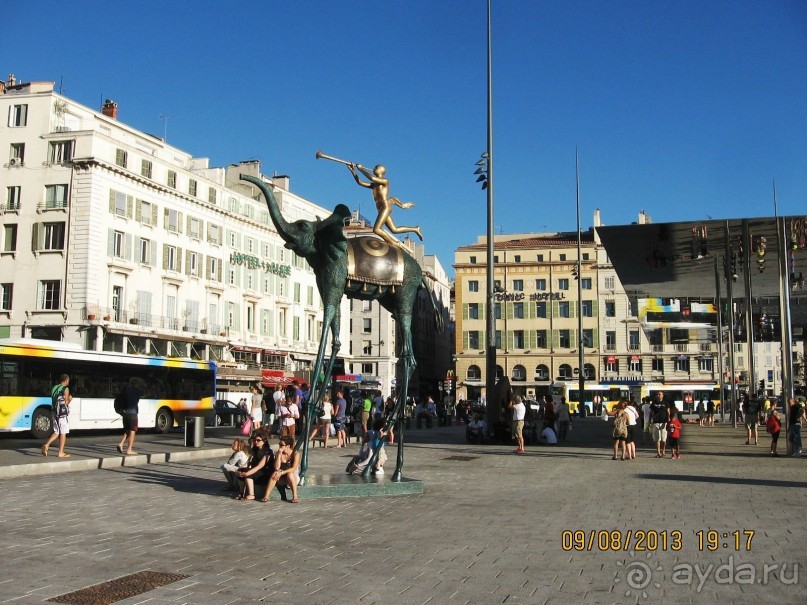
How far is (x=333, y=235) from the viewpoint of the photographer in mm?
12867

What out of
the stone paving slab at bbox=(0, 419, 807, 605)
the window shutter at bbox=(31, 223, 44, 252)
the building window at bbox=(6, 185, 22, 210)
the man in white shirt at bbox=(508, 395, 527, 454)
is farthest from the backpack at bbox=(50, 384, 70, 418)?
the building window at bbox=(6, 185, 22, 210)

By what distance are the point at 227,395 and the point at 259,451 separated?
43.7m

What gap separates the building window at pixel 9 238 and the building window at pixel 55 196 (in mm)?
2546

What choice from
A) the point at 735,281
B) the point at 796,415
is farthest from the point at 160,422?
the point at 735,281

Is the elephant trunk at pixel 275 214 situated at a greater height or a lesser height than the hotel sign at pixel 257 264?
lesser

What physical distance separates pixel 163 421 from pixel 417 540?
25253mm

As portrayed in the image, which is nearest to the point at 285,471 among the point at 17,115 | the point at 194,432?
the point at 194,432

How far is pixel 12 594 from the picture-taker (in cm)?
645

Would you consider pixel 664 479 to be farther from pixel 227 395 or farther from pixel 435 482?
pixel 227 395

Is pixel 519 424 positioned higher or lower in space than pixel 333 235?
lower

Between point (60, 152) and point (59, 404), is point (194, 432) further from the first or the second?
point (60, 152)

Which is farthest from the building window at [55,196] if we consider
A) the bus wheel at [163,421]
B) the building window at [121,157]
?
the bus wheel at [163,421]

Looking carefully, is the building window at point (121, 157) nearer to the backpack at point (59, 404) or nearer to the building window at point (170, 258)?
the building window at point (170, 258)

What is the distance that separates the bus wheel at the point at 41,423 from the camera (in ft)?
86.8
